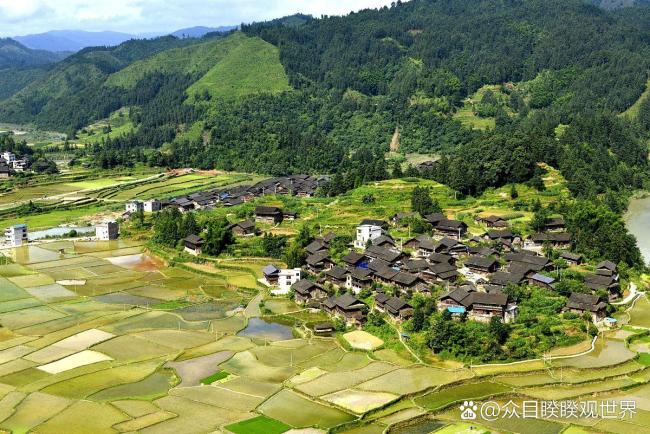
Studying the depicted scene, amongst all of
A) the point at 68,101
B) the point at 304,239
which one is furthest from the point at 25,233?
the point at 68,101

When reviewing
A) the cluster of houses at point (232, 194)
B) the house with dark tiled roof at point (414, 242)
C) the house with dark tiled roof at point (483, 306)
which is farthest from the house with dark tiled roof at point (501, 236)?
the cluster of houses at point (232, 194)

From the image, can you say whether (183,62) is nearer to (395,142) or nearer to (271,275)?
(395,142)

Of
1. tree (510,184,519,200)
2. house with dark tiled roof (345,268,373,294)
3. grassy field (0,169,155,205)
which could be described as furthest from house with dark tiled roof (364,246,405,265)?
grassy field (0,169,155,205)

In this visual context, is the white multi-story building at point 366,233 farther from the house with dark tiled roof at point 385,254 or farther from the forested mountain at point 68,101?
the forested mountain at point 68,101

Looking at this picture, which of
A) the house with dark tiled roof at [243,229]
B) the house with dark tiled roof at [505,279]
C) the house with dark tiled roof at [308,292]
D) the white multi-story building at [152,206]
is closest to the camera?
the house with dark tiled roof at [505,279]

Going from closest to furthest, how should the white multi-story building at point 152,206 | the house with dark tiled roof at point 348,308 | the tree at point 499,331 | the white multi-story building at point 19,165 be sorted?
the tree at point 499,331 < the house with dark tiled roof at point 348,308 < the white multi-story building at point 152,206 < the white multi-story building at point 19,165

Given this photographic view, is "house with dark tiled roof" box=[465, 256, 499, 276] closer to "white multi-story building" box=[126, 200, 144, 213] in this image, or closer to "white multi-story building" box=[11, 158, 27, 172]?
"white multi-story building" box=[126, 200, 144, 213]
